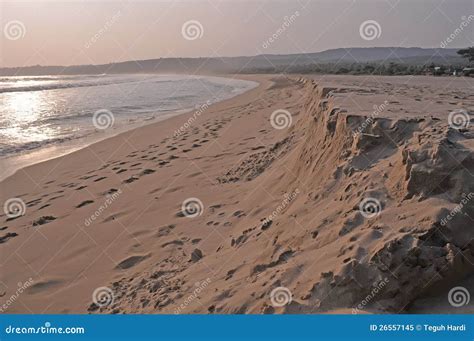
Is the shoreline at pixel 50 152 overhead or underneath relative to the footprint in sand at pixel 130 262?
overhead

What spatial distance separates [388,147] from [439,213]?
1.34 metres

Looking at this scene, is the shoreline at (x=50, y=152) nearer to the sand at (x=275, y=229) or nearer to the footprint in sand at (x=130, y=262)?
the sand at (x=275, y=229)

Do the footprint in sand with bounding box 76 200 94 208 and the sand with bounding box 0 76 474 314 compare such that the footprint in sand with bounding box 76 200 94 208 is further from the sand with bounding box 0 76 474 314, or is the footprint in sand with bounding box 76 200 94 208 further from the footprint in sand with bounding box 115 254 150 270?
the footprint in sand with bounding box 115 254 150 270

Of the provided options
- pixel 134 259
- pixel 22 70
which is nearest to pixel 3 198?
pixel 134 259

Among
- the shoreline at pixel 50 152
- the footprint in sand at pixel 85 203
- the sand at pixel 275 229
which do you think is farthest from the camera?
the shoreline at pixel 50 152

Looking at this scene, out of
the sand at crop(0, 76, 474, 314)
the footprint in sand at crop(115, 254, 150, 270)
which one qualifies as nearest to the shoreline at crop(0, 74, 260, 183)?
the sand at crop(0, 76, 474, 314)

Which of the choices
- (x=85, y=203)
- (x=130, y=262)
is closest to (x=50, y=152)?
(x=85, y=203)

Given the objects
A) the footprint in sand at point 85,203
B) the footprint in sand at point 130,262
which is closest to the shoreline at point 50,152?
the footprint in sand at point 85,203

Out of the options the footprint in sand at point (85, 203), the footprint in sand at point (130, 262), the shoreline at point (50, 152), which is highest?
the shoreline at point (50, 152)

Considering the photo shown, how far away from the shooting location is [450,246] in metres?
3.36

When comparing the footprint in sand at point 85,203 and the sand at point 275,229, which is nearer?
the sand at point 275,229

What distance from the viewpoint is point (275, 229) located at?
15.5ft

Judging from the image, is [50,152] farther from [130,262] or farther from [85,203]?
[130,262]

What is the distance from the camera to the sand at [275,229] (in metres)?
3.34
